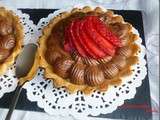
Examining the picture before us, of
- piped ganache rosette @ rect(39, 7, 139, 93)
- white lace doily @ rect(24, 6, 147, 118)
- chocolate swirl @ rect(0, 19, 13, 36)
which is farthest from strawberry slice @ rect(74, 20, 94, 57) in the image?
chocolate swirl @ rect(0, 19, 13, 36)

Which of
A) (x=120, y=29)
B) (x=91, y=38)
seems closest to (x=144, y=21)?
(x=120, y=29)

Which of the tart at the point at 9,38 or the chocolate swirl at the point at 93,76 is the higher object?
the tart at the point at 9,38

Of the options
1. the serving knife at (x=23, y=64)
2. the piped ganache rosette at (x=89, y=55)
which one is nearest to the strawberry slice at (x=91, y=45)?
the piped ganache rosette at (x=89, y=55)

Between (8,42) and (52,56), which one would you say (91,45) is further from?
(8,42)

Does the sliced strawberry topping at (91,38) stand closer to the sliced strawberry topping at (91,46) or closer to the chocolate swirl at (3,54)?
the sliced strawberry topping at (91,46)

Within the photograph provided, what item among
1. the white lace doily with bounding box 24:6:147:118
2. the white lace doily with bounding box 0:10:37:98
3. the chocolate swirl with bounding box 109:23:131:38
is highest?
the chocolate swirl with bounding box 109:23:131:38

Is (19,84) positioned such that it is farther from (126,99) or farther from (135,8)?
(135,8)

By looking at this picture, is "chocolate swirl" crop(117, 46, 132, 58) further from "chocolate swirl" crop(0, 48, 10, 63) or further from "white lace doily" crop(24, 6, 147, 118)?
"chocolate swirl" crop(0, 48, 10, 63)
